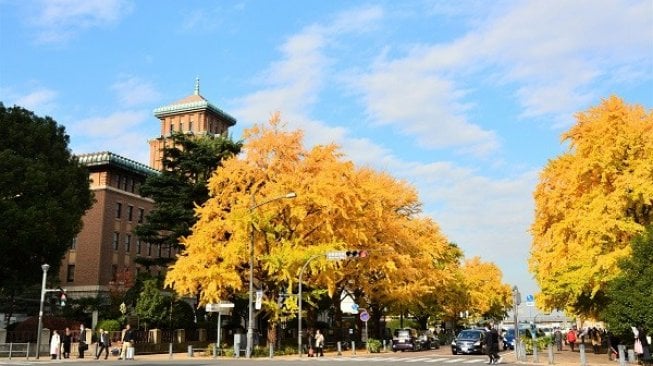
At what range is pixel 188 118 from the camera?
95.6 m

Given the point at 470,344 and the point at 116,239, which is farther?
the point at 116,239

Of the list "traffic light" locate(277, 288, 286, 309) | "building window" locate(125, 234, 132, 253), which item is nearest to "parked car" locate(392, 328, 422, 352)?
"traffic light" locate(277, 288, 286, 309)

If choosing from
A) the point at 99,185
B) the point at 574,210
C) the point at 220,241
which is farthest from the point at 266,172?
the point at 99,185

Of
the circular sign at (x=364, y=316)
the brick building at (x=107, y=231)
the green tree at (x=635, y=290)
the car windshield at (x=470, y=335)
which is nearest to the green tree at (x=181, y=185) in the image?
the brick building at (x=107, y=231)

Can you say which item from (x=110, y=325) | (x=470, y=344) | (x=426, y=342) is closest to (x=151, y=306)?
(x=110, y=325)

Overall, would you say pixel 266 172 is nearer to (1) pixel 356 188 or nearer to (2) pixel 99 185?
(1) pixel 356 188

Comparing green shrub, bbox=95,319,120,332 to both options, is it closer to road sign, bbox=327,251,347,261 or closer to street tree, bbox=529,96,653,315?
road sign, bbox=327,251,347,261

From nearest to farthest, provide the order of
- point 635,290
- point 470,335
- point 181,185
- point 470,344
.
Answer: point 635,290
point 470,344
point 470,335
point 181,185

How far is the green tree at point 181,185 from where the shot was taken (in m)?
49.8

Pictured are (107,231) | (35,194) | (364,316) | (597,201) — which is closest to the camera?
(597,201)

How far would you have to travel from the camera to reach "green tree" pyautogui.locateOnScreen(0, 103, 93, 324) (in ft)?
126

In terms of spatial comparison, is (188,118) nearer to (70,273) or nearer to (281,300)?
(70,273)

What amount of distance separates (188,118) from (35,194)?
186 ft

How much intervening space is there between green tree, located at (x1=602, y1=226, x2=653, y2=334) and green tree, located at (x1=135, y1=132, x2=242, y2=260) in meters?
31.7
